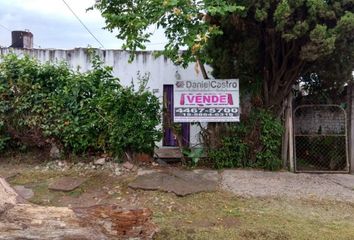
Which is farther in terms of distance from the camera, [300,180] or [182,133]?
[182,133]

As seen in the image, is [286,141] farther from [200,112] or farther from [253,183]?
[200,112]

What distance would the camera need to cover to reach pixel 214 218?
19.0 ft

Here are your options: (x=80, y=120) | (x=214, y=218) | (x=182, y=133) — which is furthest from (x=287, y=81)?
(x=80, y=120)

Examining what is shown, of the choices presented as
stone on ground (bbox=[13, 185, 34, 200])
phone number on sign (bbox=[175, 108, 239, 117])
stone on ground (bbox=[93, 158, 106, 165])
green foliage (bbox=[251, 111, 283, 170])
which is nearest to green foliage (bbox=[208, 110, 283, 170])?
green foliage (bbox=[251, 111, 283, 170])

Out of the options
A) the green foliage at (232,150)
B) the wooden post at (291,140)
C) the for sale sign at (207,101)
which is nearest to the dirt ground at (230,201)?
the green foliage at (232,150)

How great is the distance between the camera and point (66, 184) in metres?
7.22

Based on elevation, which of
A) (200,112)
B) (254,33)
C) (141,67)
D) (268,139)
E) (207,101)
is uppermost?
(254,33)

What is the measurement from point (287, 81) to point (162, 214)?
3.98 m

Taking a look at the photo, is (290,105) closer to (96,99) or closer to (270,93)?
(270,93)

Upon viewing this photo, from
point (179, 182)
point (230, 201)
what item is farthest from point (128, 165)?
point (230, 201)

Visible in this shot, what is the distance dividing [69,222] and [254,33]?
16.8 feet

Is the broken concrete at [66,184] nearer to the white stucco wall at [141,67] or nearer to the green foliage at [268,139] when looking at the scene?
the green foliage at [268,139]

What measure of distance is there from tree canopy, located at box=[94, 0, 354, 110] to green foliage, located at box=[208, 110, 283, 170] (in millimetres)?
768

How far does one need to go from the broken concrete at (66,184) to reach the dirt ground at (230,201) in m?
0.11
